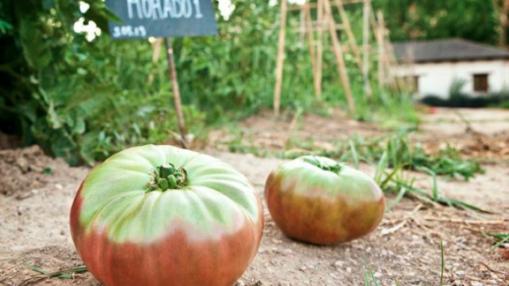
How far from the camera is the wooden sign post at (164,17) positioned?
2861 millimetres

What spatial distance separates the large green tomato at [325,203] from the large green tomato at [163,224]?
1.75 ft

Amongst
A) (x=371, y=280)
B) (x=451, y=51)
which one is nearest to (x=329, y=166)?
(x=371, y=280)

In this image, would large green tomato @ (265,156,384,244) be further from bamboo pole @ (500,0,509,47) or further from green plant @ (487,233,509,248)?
bamboo pole @ (500,0,509,47)

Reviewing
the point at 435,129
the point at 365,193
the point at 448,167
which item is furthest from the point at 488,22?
the point at 365,193

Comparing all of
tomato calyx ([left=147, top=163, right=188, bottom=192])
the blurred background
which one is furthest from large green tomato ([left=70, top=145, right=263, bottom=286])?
the blurred background

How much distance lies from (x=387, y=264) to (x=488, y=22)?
94.8 feet

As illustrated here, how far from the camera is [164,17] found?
294cm

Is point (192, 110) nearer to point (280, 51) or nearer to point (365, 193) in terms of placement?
point (365, 193)

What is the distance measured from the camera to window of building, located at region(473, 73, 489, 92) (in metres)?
23.5

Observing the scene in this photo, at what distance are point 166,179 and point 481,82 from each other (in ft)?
81.9

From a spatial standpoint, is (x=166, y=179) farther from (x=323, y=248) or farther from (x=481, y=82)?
(x=481, y=82)

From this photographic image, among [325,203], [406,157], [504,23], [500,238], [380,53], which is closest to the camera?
[325,203]

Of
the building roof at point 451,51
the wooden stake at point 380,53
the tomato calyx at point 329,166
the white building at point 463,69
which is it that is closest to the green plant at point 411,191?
the tomato calyx at point 329,166

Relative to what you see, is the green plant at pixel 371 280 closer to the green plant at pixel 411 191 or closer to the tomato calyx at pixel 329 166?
the tomato calyx at pixel 329 166
